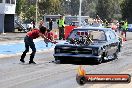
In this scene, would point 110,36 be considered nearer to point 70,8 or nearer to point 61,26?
point 61,26

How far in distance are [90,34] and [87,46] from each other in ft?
3.62

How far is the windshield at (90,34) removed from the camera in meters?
16.5

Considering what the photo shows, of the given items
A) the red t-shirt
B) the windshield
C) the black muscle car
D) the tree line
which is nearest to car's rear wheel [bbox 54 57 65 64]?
the black muscle car

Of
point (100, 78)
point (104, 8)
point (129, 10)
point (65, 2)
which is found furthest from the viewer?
point (65, 2)

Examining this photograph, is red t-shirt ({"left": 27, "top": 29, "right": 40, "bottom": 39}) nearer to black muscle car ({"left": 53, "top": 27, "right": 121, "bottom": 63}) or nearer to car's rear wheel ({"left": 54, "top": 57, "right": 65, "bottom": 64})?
black muscle car ({"left": 53, "top": 27, "right": 121, "bottom": 63})

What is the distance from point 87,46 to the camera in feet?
50.8

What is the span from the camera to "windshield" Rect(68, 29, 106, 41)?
16453mm

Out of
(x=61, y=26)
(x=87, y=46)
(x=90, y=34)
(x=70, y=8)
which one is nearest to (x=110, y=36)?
(x=90, y=34)

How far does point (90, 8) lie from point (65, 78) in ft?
507

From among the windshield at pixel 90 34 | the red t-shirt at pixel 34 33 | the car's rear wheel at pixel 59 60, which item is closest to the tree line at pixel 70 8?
the windshield at pixel 90 34

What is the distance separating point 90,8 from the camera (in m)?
165

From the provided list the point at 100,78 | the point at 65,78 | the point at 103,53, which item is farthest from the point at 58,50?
the point at 100,78

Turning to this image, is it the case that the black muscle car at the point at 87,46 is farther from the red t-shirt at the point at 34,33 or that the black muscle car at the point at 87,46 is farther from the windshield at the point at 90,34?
the red t-shirt at the point at 34,33

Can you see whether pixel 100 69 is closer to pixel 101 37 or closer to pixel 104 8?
pixel 101 37
